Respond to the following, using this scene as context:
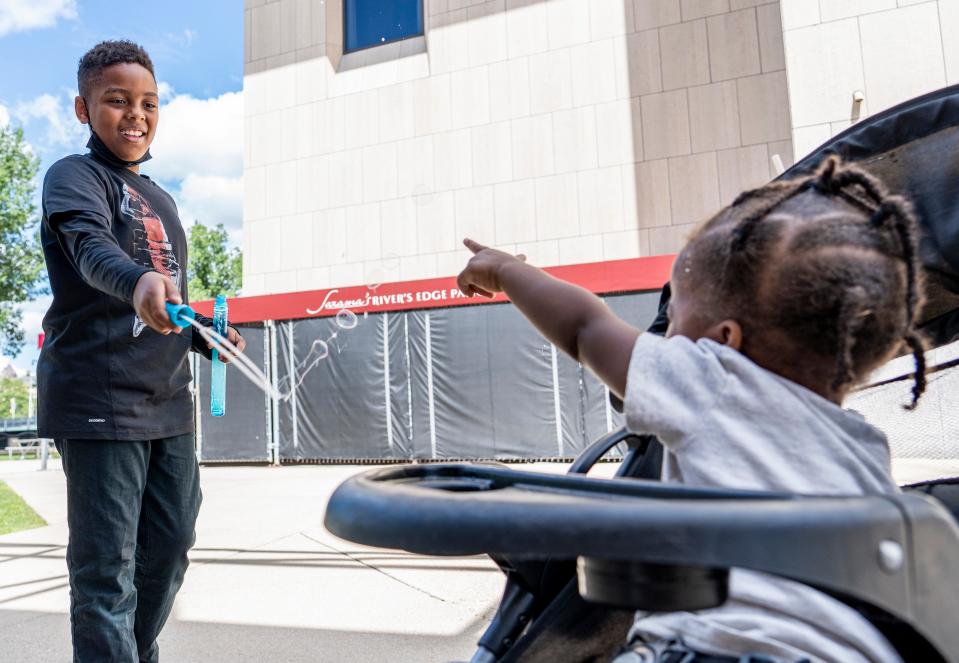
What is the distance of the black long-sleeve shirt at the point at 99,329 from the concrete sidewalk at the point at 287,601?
0.81 m

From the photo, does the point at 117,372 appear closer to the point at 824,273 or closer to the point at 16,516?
the point at 824,273

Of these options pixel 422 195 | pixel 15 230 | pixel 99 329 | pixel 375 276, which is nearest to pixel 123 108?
pixel 99 329

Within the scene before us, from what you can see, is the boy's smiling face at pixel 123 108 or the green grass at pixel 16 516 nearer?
the boy's smiling face at pixel 123 108

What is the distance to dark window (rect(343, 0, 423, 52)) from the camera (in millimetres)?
14633

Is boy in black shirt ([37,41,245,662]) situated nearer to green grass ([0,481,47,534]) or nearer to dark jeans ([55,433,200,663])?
dark jeans ([55,433,200,663])

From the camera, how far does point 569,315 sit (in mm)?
1092

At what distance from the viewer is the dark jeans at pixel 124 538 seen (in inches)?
66.4

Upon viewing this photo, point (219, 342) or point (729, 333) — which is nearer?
point (729, 333)

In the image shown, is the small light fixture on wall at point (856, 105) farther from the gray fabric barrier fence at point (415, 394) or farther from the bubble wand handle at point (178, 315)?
the bubble wand handle at point (178, 315)

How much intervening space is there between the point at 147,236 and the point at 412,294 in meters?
9.43

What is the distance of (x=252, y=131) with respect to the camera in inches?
597

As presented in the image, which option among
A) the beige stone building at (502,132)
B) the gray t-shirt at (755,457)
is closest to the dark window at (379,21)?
the beige stone building at (502,132)

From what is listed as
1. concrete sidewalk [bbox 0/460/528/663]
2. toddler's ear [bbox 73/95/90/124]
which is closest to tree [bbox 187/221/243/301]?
concrete sidewalk [bbox 0/460/528/663]

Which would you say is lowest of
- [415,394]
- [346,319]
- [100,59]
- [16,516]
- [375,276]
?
[16,516]
